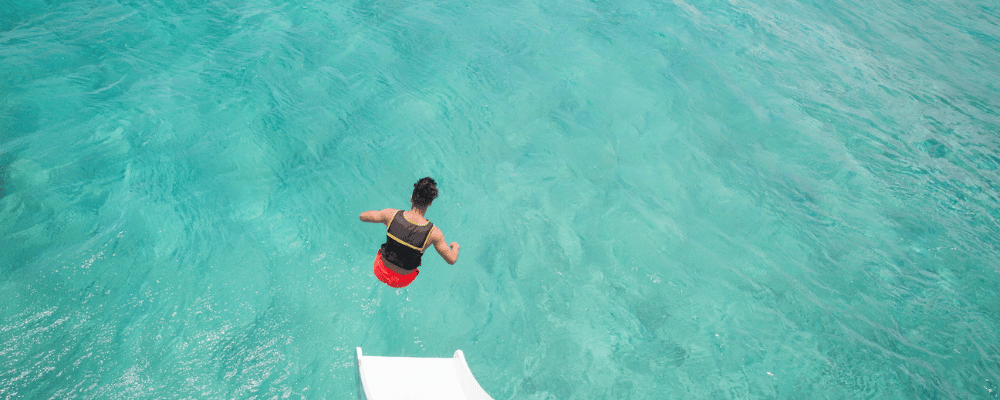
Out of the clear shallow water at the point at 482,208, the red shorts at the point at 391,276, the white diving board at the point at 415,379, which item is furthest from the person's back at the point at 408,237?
the clear shallow water at the point at 482,208

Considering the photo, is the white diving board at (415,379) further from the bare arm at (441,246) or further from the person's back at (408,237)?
the bare arm at (441,246)

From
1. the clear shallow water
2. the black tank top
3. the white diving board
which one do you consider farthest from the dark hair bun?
the clear shallow water

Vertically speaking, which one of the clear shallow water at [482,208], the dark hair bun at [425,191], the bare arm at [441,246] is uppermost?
the dark hair bun at [425,191]

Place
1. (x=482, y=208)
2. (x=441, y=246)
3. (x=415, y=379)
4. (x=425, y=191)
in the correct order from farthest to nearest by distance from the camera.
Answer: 1. (x=482, y=208)
2. (x=441, y=246)
3. (x=425, y=191)
4. (x=415, y=379)

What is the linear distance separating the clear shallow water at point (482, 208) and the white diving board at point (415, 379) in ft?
2.81

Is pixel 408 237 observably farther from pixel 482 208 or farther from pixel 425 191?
pixel 482 208

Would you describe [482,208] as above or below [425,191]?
below

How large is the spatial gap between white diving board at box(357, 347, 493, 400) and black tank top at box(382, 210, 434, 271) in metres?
0.80

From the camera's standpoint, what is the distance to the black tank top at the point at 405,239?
403 centimetres

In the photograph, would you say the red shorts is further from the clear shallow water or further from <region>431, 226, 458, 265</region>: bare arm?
the clear shallow water

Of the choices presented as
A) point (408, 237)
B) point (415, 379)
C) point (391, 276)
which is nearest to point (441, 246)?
point (408, 237)

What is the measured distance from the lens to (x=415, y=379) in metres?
3.83

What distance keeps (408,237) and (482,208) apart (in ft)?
8.16

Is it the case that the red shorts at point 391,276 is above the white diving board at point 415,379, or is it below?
above
